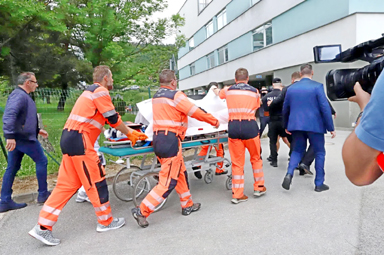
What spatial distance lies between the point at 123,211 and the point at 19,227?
1366 millimetres

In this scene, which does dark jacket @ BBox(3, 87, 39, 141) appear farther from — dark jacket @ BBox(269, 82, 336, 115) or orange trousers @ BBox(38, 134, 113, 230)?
dark jacket @ BBox(269, 82, 336, 115)

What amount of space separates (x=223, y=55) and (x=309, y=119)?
2309 centimetres

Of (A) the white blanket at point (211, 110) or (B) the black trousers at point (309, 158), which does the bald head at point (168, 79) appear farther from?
(B) the black trousers at point (309, 158)

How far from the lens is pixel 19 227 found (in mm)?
3883

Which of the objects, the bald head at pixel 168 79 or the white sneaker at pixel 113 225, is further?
the bald head at pixel 168 79

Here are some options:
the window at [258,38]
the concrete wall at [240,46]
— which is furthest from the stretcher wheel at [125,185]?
the concrete wall at [240,46]

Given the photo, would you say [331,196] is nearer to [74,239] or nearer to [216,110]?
[216,110]

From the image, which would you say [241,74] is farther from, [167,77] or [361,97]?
[361,97]

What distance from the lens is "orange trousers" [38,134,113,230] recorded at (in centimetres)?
334

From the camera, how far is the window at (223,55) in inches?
1031

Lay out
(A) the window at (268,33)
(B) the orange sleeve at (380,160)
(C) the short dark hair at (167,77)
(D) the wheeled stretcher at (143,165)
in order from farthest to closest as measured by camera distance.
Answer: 1. (A) the window at (268,33)
2. (D) the wheeled stretcher at (143,165)
3. (C) the short dark hair at (167,77)
4. (B) the orange sleeve at (380,160)

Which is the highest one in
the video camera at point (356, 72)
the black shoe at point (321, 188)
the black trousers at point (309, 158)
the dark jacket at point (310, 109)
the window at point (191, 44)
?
the window at point (191, 44)

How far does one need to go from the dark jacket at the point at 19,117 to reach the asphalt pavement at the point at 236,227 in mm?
1195

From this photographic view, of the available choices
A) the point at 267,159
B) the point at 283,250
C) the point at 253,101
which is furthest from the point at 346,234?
the point at 267,159
